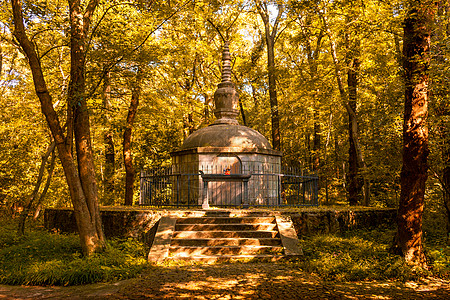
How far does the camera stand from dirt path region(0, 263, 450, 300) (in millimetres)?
5328

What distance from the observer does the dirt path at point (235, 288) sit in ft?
17.5

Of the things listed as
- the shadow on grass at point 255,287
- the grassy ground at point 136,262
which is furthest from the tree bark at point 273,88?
the shadow on grass at point 255,287

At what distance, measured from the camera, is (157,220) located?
30.6ft

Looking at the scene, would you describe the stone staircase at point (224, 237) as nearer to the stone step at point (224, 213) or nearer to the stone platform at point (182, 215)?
the stone step at point (224, 213)

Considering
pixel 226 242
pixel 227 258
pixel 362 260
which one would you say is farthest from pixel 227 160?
pixel 362 260

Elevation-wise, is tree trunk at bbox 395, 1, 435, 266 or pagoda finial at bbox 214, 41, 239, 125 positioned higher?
pagoda finial at bbox 214, 41, 239, 125

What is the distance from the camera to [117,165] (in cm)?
2539

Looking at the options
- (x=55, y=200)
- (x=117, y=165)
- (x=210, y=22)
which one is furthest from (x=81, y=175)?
(x=117, y=165)

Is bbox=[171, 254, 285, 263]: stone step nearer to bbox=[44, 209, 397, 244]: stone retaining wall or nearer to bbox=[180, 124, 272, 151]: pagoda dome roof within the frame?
bbox=[44, 209, 397, 244]: stone retaining wall

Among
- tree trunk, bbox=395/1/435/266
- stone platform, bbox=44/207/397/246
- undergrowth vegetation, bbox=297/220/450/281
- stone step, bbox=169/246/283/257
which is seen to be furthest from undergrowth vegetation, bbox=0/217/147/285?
tree trunk, bbox=395/1/435/266

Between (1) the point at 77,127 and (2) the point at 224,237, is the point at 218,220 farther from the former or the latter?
(1) the point at 77,127

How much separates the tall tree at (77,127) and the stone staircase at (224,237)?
58.2 inches

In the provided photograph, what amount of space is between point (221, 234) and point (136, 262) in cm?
225

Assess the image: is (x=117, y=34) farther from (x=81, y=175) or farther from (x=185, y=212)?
(x=185, y=212)
